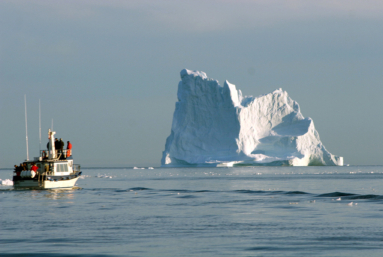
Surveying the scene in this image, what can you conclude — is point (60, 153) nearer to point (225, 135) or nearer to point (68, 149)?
point (68, 149)

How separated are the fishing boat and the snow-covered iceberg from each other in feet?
165

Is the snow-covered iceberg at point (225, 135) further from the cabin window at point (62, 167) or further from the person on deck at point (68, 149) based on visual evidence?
the cabin window at point (62, 167)

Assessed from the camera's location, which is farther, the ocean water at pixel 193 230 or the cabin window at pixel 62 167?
the cabin window at pixel 62 167

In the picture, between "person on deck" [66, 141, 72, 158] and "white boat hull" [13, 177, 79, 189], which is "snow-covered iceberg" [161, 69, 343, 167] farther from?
"white boat hull" [13, 177, 79, 189]

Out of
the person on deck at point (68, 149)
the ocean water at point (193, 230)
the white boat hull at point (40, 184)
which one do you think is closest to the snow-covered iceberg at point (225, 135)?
the person on deck at point (68, 149)

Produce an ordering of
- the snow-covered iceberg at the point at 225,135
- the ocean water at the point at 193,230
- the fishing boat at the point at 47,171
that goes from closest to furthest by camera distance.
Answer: the ocean water at the point at 193,230
the fishing boat at the point at 47,171
the snow-covered iceberg at the point at 225,135

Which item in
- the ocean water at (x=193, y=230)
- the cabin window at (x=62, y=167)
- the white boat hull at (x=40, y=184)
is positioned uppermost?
the cabin window at (x=62, y=167)

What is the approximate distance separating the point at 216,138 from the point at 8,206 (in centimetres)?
6463

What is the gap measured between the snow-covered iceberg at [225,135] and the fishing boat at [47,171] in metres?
50.4

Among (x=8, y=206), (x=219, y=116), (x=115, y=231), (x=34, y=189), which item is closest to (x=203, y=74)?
(x=219, y=116)

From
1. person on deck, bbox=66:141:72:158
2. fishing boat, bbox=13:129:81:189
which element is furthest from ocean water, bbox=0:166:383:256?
person on deck, bbox=66:141:72:158

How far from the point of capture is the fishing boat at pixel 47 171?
3022cm

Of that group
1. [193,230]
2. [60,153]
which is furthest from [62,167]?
[193,230]

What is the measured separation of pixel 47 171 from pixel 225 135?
55.0 m
